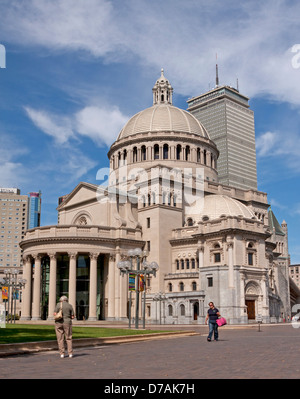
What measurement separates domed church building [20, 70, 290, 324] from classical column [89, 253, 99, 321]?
146mm

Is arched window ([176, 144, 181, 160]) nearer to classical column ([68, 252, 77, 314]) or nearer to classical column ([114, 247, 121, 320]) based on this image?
classical column ([114, 247, 121, 320])

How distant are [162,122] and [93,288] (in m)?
40.2

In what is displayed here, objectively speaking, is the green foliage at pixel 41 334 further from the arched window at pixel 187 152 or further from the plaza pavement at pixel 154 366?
the arched window at pixel 187 152

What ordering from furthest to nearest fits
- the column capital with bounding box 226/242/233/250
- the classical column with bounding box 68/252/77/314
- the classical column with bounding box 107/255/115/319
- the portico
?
the classical column with bounding box 107/255/115/319
the portico
the classical column with bounding box 68/252/77/314
the column capital with bounding box 226/242/233/250

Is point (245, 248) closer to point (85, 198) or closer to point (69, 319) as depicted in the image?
point (85, 198)

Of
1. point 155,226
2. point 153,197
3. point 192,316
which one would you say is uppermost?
point 153,197

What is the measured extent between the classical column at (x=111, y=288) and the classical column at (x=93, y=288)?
2.70 metres

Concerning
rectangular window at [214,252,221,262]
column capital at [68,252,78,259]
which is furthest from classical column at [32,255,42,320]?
rectangular window at [214,252,221,262]

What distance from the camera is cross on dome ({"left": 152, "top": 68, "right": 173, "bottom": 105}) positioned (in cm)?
11031

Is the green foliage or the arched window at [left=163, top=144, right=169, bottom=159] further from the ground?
the arched window at [left=163, top=144, right=169, bottom=159]

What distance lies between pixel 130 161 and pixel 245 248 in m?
34.7

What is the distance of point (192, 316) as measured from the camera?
7012 centimetres
